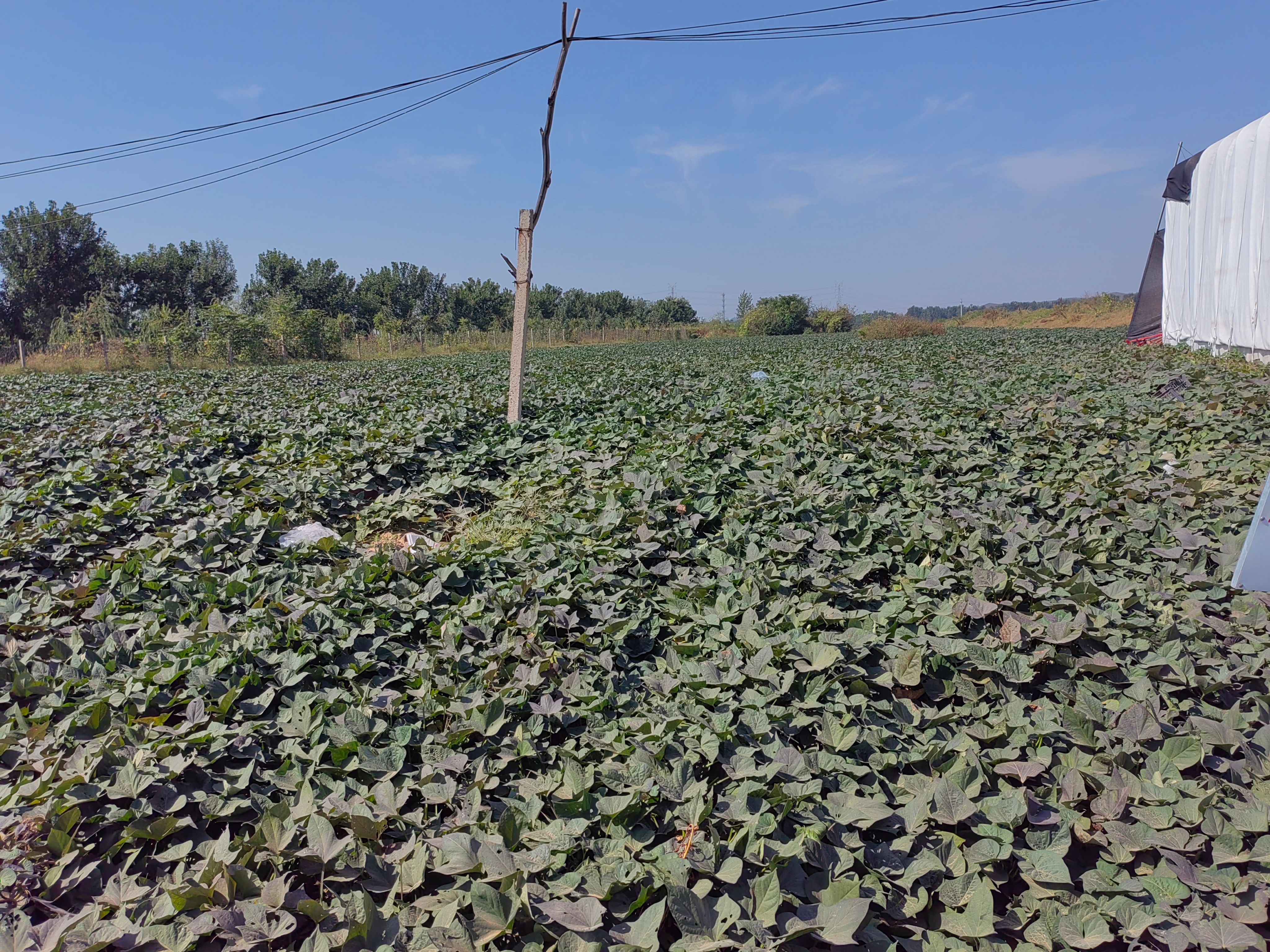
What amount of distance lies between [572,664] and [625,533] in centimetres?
116

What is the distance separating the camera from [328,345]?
94.7ft

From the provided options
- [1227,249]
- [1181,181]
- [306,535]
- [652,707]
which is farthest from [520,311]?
[1181,181]

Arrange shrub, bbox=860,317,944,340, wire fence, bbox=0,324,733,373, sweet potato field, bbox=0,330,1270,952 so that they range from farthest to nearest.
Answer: shrub, bbox=860,317,944,340, wire fence, bbox=0,324,733,373, sweet potato field, bbox=0,330,1270,952

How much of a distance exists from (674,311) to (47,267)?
1911 inches

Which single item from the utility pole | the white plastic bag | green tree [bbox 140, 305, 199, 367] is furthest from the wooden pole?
green tree [bbox 140, 305, 199, 367]

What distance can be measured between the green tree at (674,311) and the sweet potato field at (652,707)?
64154 millimetres

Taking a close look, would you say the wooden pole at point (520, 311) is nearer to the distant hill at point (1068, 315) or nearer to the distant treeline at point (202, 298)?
the distant treeline at point (202, 298)

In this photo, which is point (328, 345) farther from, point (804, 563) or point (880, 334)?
point (804, 563)

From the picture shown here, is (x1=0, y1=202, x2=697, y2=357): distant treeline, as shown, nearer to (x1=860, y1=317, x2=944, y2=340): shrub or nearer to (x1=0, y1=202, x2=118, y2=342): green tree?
(x1=0, y1=202, x2=118, y2=342): green tree

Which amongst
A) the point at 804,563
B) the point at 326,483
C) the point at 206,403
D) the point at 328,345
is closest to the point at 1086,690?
the point at 804,563

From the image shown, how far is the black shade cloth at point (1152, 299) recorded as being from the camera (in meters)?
16.4

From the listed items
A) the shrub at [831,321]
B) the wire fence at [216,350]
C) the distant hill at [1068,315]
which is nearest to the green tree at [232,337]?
the wire fence at [216,350]

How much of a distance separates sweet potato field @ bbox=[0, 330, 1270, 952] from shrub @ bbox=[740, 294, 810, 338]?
49603mm

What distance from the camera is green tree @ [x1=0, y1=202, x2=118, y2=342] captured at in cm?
3591
